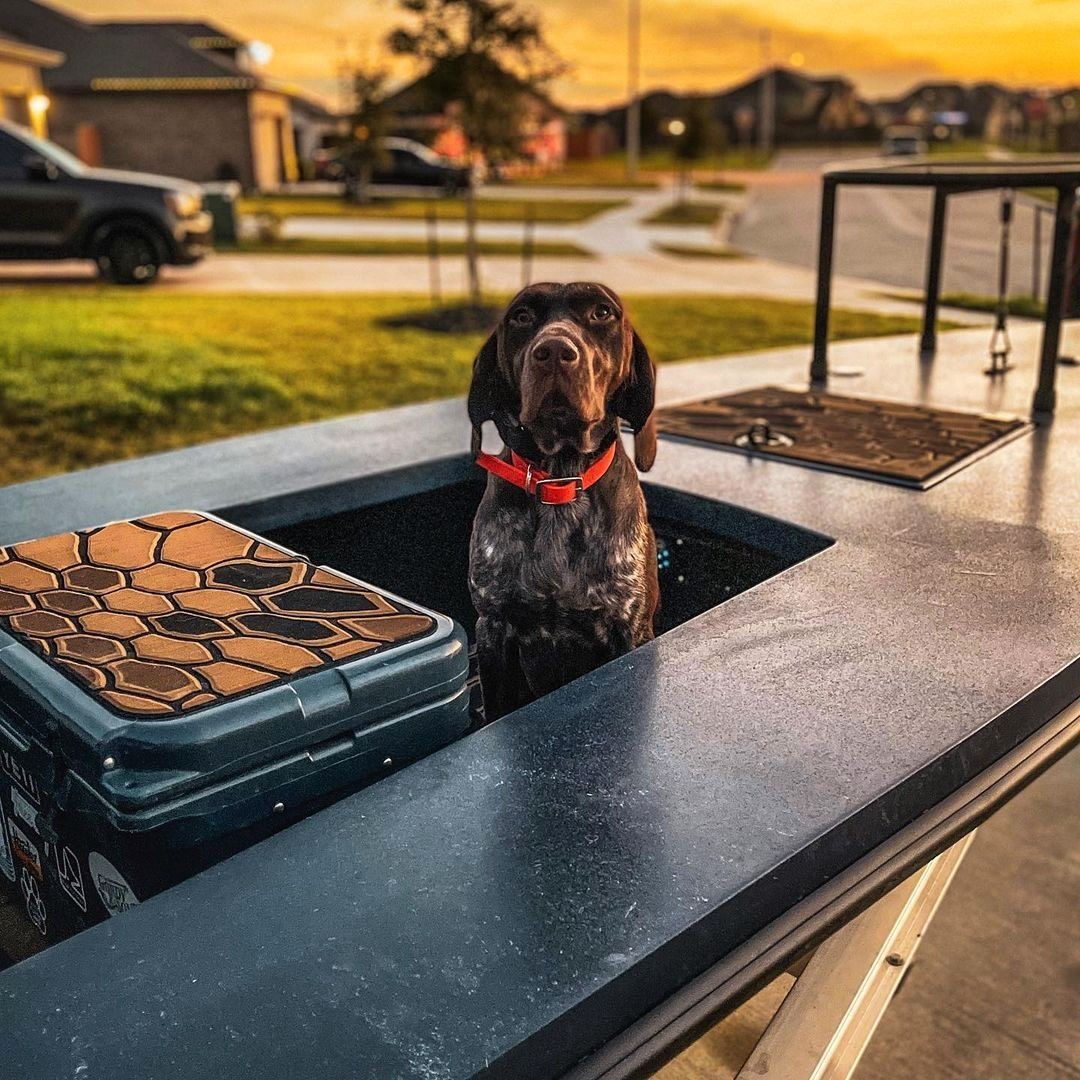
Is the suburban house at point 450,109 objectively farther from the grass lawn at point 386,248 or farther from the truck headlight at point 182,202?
the grass lawn at point 386,248

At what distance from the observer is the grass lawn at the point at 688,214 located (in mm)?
24062

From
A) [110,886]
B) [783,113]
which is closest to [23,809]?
[110,886]

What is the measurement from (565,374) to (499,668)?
28.2 inches

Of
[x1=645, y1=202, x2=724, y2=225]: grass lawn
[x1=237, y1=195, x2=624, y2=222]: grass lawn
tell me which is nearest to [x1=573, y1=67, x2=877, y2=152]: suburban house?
[x1=237, y1=195, x2=624, y2=222]: grass lawn

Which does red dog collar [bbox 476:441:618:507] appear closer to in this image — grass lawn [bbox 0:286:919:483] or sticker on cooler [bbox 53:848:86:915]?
sticker on cooler [bbox 53:848:86:915]

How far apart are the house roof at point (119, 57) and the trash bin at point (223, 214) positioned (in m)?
25.2

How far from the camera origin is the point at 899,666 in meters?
1.99

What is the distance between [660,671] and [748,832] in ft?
1.52

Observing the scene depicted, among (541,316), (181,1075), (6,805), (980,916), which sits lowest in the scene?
(980,916)

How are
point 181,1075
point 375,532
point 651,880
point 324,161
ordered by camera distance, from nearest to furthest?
point 181,1075
point 651,880
point 375,532
point 324,161

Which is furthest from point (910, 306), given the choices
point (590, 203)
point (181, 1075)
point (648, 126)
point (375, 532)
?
point (648, 126)

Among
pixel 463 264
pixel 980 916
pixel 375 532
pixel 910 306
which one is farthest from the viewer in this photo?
pixel 463 264

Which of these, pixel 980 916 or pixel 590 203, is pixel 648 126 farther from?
pixel 980 916

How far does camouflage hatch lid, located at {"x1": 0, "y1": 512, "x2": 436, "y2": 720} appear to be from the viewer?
1631 millimetres
